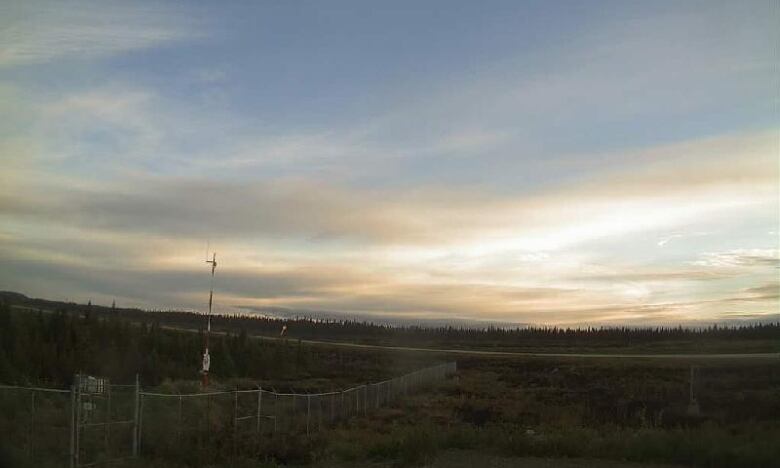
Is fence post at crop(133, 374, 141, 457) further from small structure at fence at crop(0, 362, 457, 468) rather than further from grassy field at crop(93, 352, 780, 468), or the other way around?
grassy field at crop(93, 352, 780, 468)

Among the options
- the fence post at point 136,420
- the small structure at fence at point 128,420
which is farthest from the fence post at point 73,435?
the fence post at point 136,420

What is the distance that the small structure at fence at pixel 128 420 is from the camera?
54.4 feet

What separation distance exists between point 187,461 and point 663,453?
1098cm

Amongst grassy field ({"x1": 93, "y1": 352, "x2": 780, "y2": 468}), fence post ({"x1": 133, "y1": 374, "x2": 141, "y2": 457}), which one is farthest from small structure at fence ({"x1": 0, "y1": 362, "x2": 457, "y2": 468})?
grassy field ({"x1": 93, "y1": 352, "x2": 780, "y2": 468})

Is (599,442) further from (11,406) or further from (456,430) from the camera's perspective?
(11,406)

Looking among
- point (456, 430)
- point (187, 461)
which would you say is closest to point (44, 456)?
point (187, 461)

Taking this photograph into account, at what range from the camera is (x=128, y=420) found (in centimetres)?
2005

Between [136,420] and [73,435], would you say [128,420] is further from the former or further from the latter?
[73,435]

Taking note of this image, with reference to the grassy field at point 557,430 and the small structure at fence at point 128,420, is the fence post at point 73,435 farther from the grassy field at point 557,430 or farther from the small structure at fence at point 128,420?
the grassy field at point 557,430

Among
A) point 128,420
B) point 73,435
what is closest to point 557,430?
point 128,420

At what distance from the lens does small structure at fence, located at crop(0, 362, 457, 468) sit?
1658cm

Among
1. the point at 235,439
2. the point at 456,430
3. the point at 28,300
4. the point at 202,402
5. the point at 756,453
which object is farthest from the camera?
the point at 28,300

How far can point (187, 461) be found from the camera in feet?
55.8

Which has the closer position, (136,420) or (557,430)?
(136,420)
